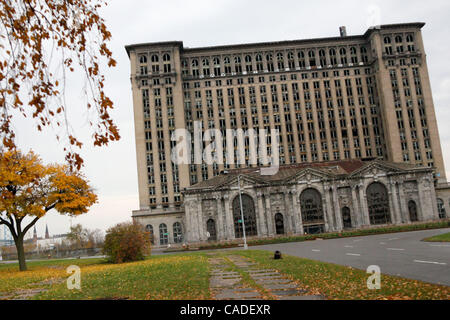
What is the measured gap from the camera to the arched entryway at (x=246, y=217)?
79.0m

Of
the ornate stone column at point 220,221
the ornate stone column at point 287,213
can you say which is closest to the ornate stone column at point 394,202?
the ornate stone column at point 287,213

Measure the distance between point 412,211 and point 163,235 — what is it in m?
55.0

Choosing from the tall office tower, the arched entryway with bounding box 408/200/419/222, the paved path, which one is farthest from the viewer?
the tall office tower

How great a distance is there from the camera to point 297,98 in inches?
4333

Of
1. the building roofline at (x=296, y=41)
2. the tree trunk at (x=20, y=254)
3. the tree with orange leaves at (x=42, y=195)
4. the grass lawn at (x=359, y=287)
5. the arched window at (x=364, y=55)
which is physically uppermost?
the building roofline at (x=296, y=41)

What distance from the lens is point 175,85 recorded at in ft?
346

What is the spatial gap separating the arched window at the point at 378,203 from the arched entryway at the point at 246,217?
23.2 metres

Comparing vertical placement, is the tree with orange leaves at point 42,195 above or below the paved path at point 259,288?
above

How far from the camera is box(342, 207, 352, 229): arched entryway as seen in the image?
7919 cm

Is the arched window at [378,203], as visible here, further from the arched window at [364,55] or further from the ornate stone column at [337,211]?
the arched window at [364,55]

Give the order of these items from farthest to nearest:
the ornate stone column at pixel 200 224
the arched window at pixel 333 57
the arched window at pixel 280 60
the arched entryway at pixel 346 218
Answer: the arched window at pixel 333 57 < the arched window at pixel 280 60 < the ornate stone column at pixel 200 224 < the arched entryway at pixel 346 218

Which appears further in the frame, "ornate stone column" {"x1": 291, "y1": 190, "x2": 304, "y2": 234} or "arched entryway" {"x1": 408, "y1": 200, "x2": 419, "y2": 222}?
"arched entryway" {"x1": 408, "y1": 200, "x2": 419, "y2": 222}

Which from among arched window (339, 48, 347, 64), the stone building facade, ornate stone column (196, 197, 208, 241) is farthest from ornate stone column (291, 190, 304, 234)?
arched window (339, 48, 347, 64)

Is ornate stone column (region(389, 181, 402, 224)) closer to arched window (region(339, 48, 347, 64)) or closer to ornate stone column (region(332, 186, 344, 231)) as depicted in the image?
ornate stone column (region(332, 186, 344, 231))
